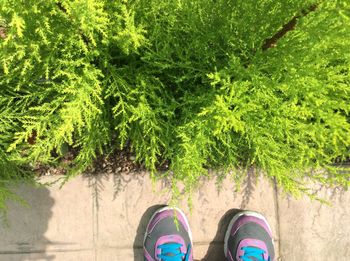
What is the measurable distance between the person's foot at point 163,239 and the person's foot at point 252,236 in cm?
22

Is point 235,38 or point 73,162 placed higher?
point 235,38

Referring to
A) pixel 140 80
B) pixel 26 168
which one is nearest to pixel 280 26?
pixel 140 80

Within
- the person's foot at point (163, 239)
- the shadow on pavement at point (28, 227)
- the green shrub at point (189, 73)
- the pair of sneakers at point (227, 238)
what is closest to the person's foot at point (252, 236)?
the pair of sneakers at point (227, 238)

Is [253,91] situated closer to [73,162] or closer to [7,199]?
[73,162]

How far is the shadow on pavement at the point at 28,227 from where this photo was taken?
208 cm

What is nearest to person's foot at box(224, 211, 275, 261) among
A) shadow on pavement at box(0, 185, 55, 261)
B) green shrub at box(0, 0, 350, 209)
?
green shrub at box(0, 0, 350, 209)

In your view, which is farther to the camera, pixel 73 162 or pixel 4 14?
pixel 73 162

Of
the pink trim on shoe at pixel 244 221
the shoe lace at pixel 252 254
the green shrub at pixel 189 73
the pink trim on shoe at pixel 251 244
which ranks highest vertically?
the green shrub at pixel 189 73

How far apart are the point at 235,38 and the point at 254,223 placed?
3.33 ft

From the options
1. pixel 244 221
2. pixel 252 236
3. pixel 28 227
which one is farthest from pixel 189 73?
pixel 28 227

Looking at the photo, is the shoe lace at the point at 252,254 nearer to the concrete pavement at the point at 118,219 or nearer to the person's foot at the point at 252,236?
the person's foot at the point at 252,236

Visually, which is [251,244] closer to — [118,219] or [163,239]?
[163,239]

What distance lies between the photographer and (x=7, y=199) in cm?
208

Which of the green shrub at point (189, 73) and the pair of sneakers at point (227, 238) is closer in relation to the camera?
the green shrub at point (189, 73)
